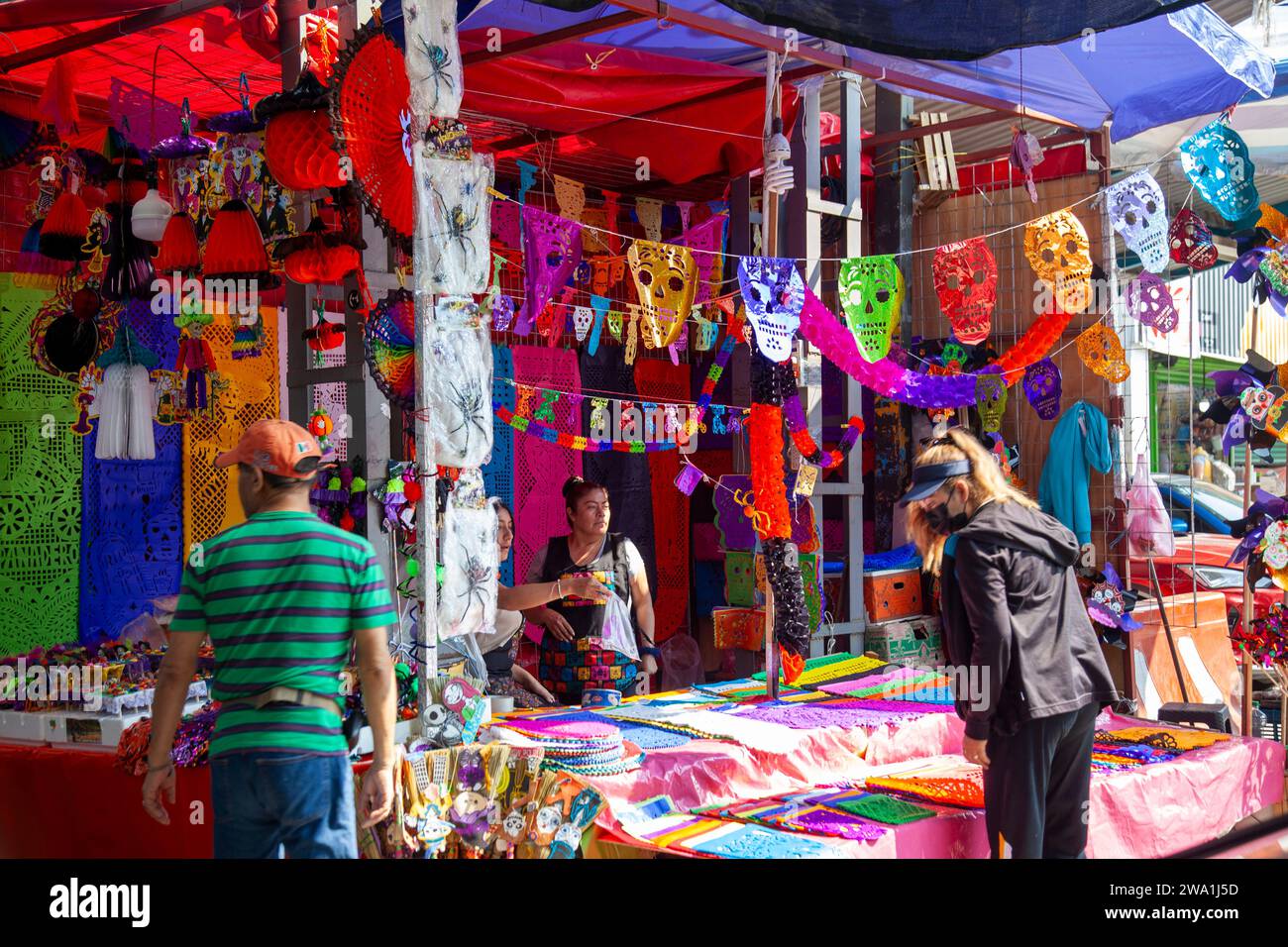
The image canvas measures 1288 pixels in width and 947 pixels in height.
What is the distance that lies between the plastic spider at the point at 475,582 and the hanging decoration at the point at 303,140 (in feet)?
4.19

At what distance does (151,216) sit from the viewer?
5.06 metres

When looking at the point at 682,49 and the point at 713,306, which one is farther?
the point at 713,306

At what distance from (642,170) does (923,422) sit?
2.28 metres

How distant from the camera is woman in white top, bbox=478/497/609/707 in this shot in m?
5.42

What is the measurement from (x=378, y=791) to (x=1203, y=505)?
9358 millimetres

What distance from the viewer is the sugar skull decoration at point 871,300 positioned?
19.3 feet

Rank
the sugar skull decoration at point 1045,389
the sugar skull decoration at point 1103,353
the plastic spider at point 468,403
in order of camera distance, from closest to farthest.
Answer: the plastic spider at point 468,403 → the sugar skull decoration at point 1103,353 → the sugar skull decoration at point 1045,389

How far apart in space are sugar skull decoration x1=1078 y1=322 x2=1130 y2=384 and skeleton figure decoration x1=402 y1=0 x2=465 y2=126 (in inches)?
173

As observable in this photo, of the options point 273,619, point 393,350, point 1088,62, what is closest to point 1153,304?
point 1088,62

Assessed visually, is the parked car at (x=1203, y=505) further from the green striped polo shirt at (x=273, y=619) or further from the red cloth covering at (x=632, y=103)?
the green striped polo shirt at (x=273, y=619)

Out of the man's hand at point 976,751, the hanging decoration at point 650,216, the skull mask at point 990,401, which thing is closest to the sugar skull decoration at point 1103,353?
the skull mask at point 990,401
